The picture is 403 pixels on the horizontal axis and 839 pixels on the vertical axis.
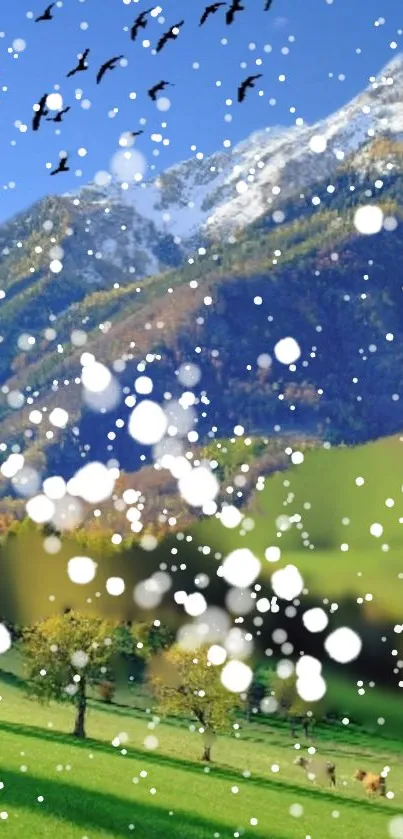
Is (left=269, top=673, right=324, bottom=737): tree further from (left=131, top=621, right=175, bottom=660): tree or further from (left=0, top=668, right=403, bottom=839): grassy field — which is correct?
(left=131, top=621, right=175, bottom=660): tree

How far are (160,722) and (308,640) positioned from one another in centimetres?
3894

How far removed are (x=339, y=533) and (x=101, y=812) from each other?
418ft

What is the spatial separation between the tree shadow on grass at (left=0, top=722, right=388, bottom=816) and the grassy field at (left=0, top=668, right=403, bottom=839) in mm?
122

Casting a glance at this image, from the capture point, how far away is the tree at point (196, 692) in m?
71.6

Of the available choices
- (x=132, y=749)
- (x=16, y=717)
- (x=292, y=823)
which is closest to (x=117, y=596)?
(x=16, y=717)

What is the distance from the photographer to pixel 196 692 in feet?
242

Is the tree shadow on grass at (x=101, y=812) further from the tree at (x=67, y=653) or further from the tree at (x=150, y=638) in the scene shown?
the tree at (x=150, y=638)

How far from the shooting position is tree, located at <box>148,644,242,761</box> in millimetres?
71625

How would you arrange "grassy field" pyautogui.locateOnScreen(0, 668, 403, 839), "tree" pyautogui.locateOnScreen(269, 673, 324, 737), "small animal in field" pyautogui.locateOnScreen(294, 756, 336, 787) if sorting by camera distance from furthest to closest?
"tree" pyautogui.locateOnScreen(269, 673, 324, 737) < "small animal in field" pyautogui.locateOnScreen(294, 756, 336, 787) < "grassy field" pyautogui.locateOnScreen(0, 668, 403, 839)

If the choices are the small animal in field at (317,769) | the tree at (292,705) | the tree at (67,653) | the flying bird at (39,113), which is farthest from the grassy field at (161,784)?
the flying bird at (39,113)

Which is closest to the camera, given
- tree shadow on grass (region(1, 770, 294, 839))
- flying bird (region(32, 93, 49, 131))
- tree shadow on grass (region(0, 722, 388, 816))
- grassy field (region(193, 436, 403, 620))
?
flying bird (region(32, 93, 49, 131))

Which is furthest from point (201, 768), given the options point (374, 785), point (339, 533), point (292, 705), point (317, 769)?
point (339, 533)

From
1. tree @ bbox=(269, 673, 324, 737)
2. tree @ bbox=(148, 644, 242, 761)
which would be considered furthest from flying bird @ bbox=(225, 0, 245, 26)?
tree @ bbox=(269, 673, 324, 737)

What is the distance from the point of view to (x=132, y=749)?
63.4 metres
